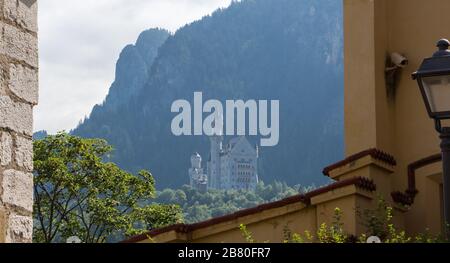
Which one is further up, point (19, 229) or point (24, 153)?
point (24, 153)

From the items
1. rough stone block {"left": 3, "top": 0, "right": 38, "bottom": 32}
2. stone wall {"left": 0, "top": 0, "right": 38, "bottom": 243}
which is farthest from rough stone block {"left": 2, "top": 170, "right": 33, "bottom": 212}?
rough stone block {"left": 3, "top": 0, "right": 38, "bottom": 32}

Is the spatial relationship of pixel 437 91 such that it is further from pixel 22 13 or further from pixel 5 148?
pixel 5 148

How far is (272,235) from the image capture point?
1166 cm

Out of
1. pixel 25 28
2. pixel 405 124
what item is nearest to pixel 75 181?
pixel 405 124

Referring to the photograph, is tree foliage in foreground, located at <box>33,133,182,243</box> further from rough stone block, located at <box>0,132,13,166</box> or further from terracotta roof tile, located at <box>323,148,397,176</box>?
rough stone block, located at <box>0,132,13,166</box>

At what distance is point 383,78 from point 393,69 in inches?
6.0

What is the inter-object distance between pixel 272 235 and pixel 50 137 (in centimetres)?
3337

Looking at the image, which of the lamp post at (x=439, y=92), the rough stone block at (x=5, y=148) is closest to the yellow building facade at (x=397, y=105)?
the lamp post at (x=439, y=92)

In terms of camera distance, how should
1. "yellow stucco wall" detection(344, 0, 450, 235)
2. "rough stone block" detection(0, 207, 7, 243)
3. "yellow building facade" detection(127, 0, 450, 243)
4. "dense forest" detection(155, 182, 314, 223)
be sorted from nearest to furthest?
"rough stone block" detection(0, 207, 7, 243)
"yellow building facade" detection(127, 0, 450, 243)
"yellow stucco wall" detection(344, 0, 450, 235)
"dense forest" detection(155, 182, 314, 223)

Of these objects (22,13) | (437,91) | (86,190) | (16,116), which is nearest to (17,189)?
(16,116)

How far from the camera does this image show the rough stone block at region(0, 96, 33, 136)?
21.1 feet

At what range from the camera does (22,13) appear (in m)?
6.66

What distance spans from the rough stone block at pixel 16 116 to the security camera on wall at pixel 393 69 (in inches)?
302
